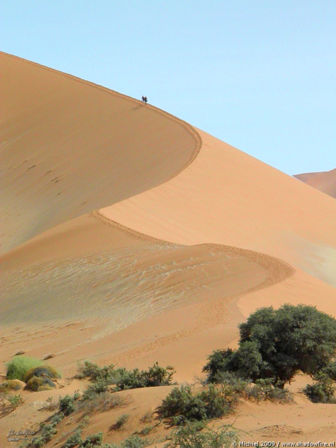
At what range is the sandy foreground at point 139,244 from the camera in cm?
1431

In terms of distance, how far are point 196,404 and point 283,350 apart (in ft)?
9.64

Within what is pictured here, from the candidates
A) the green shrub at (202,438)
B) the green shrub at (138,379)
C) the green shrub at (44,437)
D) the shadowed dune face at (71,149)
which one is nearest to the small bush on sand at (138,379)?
the green shrub at (138,379)

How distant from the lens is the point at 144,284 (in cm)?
1997

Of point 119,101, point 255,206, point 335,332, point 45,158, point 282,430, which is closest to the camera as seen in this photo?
point 282,430

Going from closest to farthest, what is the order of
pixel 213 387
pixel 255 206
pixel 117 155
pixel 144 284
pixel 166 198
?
pixel 213 387
pixel 144 284
pixel 166 198
pixel 255 206
pixel 117 155

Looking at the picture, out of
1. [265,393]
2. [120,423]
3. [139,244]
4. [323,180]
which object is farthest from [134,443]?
[323,180]

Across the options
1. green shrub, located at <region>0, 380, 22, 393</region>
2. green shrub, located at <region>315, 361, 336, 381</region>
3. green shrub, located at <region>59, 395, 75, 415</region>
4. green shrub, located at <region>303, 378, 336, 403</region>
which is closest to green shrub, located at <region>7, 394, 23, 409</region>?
green shrub, located at <region>0, 380, 22, 393</region>

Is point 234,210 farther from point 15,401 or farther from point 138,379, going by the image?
point 15,401

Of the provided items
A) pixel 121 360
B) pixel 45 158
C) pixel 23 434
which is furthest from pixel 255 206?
pixel 23 434

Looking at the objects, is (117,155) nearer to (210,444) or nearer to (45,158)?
(45,158)

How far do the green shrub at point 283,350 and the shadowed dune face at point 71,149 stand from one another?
1957 cm

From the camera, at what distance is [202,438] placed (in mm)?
7074

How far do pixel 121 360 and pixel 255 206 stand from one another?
19229 millimetres

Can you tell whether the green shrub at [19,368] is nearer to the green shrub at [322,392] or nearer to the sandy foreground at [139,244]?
the sandy foreground at [139,244]
